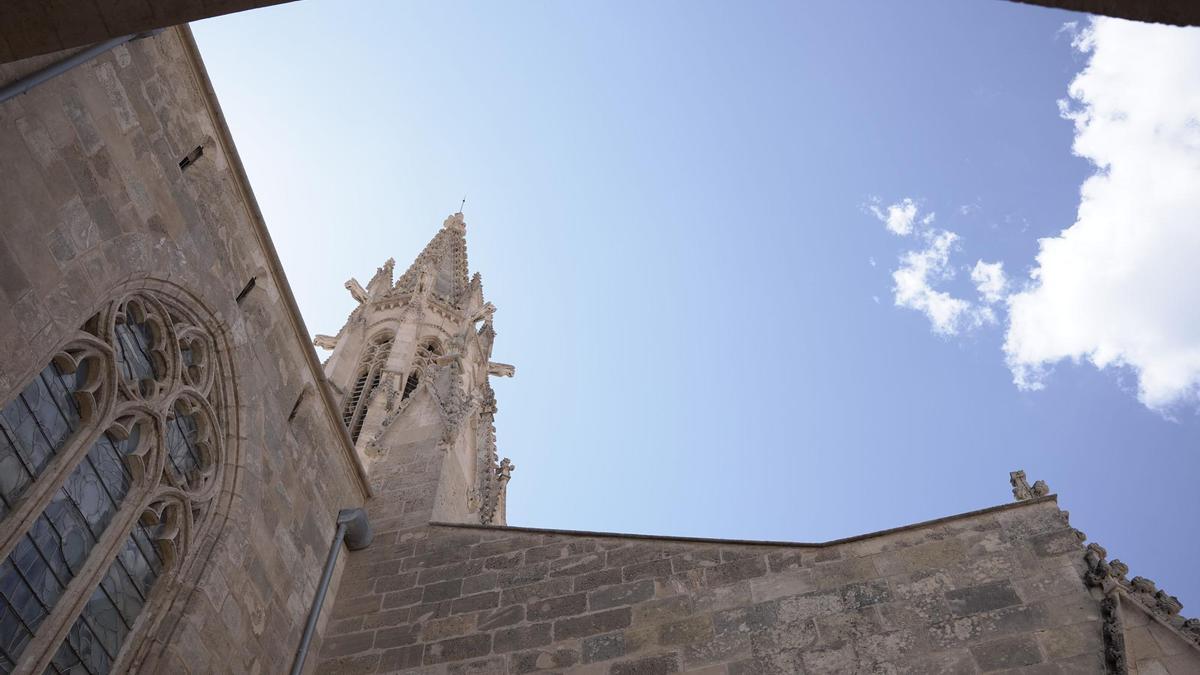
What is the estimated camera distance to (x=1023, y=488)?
7246 millimetres

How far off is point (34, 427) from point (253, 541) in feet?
7.32

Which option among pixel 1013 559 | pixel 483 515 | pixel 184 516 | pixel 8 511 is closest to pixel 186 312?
pixel 184 516

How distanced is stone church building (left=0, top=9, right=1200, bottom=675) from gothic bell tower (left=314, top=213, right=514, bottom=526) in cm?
91

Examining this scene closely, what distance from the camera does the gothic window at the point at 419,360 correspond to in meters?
24.2

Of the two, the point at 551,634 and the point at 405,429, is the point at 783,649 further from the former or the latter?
the point at 405,429

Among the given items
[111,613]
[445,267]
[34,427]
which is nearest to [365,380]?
[445,267]

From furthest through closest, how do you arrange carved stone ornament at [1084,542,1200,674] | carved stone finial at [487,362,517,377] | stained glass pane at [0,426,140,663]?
carved stone finial at [487,362,517,377] < carved stone ornament at [1084,542,1200,674] < stained glass pane at [0,426,140,663]

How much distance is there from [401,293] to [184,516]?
22783 millimetres

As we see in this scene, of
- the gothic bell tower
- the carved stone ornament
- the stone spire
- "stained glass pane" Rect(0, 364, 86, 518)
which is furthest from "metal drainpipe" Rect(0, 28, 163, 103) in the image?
the stone spire

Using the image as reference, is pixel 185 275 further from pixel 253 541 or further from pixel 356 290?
pixel 356 290

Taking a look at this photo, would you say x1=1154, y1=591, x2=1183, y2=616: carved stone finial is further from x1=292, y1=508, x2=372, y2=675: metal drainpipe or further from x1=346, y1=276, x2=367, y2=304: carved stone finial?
x1=346, y1=276, x2=367, y2=304: carved stone finial

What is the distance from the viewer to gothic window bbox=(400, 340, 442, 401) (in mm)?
24227

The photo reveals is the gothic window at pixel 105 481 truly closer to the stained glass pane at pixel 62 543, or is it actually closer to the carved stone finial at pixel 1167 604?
the stained glass pane at pixel 62 543

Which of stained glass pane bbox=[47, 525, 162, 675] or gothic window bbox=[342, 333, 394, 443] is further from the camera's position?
gothic window bbox=[342, 333, 394, 443]
